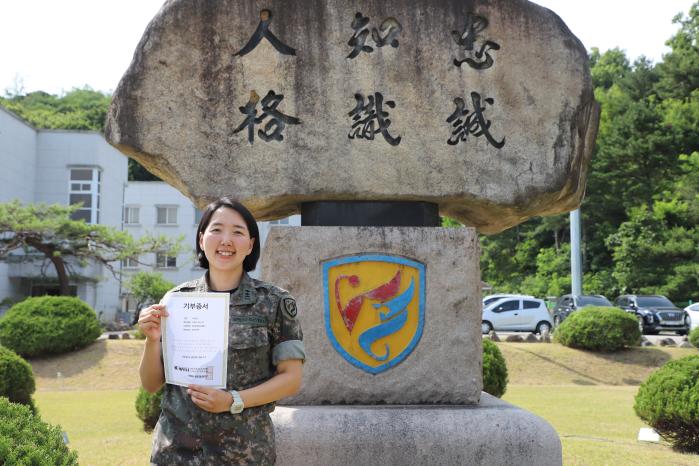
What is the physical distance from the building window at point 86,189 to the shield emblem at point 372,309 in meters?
29.1

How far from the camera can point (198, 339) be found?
2.55 m

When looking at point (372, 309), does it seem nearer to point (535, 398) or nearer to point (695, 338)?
point (535, 398)

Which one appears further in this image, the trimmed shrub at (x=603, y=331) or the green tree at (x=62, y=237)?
the green tree at (x=62, y=237)

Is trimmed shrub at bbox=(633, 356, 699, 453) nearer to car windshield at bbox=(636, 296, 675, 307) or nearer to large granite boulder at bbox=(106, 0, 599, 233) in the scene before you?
large granite boulder at bbox=(106, 0, 599, 233)

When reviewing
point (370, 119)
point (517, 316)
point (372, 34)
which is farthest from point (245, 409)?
point (517, 316)

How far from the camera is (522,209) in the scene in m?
5.26

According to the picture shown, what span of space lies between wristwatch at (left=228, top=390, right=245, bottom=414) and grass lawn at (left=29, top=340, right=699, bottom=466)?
14.5 ft

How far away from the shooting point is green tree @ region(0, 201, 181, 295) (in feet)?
76.9

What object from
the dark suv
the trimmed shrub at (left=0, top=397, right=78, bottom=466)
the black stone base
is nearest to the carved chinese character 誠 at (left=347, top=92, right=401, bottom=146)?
the black stone base

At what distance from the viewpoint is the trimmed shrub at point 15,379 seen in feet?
31.9

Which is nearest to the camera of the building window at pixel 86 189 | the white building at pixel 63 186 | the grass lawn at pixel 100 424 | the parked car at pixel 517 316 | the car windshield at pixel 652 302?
the grass lawn at pixel 100 424

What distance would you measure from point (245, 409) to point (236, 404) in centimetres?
9

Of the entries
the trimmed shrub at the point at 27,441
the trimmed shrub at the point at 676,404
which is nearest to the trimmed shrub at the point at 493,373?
the trimmed shrub at the point at 676,404

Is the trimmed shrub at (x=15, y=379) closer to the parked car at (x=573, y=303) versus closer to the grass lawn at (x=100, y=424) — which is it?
the grass lawn at (x=100, y=424)
